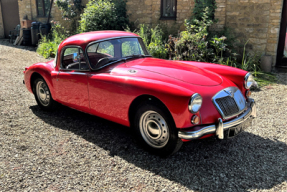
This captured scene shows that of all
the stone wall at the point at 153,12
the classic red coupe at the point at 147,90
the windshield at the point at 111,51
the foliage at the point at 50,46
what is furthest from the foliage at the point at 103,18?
the windshield at the point at 111,51

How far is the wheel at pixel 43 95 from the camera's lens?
4633 millimetres

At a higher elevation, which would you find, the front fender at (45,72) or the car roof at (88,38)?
the car roof at (88,38)

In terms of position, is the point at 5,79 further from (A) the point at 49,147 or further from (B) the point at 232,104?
(B) the point at 232,104

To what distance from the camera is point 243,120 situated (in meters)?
3.21

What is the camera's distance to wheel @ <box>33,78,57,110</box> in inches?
182

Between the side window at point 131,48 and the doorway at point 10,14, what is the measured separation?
Result: 14998 millimetres

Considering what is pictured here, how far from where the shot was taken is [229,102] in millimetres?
3225

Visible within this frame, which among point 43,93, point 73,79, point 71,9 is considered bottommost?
point 43,93

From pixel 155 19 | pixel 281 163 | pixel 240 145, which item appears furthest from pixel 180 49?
pixel 281 163

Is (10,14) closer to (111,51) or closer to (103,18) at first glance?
(103,18)

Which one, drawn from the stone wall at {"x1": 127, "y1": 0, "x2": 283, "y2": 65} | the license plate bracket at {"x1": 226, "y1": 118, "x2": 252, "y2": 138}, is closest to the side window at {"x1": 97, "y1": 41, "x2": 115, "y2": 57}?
the license plate bracket at {"x1": 226, "y1": 118, "x2": 252, "y2": 138}

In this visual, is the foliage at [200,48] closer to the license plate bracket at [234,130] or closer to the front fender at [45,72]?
the front fender at [45,72]

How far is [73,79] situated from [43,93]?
112 cm

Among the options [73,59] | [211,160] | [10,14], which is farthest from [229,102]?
[10,14]
